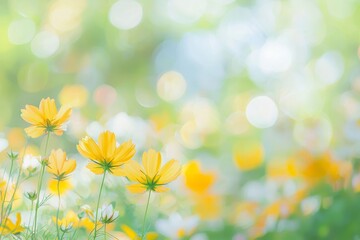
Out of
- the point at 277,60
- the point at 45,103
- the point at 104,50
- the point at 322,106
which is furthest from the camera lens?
the point at 104,50

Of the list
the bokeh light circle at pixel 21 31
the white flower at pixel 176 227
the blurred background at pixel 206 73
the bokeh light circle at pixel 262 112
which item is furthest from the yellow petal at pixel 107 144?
the bokeh light circle at pixel 21 31

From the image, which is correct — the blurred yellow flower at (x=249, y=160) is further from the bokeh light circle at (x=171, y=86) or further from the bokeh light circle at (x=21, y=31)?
the bokeh light circle at (x=21, y=31)

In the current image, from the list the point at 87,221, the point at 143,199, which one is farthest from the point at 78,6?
the point at 87,221

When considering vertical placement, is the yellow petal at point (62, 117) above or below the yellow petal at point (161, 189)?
above

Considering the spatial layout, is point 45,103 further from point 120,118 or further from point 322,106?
point 322,106

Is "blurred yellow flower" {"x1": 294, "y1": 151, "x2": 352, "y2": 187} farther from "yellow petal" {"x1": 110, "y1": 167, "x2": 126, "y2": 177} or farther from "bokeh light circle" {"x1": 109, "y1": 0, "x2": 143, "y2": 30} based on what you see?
"bokeh light circle" {"x1": 109, "y1": 0, "x2": 143, "y2": 30}

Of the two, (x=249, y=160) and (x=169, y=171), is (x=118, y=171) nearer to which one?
(x=169, y=171)

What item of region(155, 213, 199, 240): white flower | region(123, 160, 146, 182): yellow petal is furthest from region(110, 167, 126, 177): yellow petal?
region(155, 213, 199, 240): white flower
